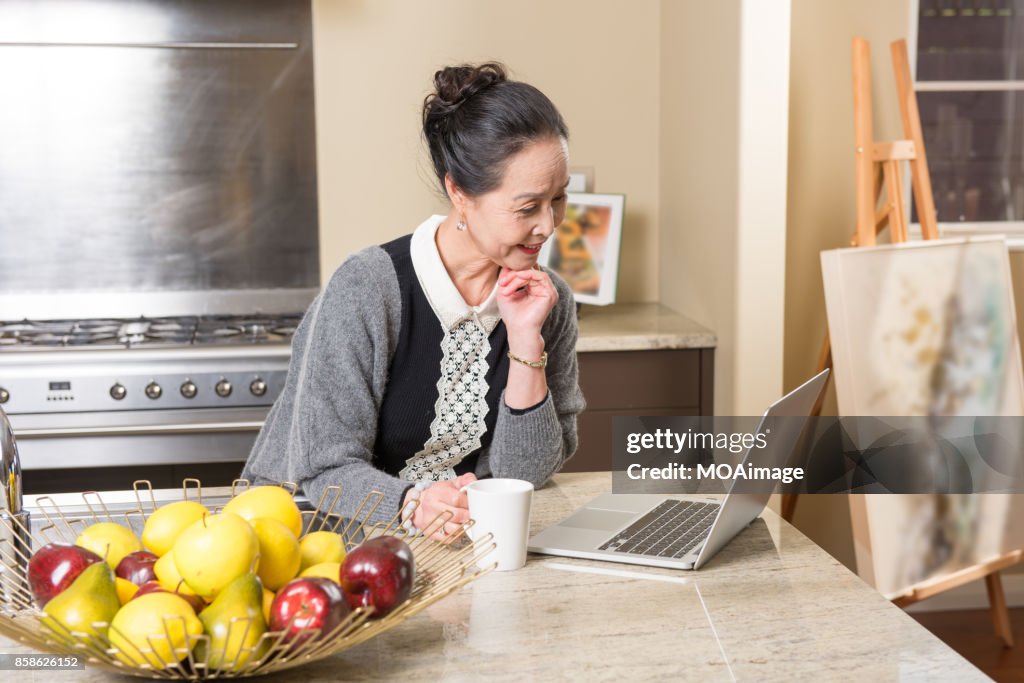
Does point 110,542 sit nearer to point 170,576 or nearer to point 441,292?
point 170,576

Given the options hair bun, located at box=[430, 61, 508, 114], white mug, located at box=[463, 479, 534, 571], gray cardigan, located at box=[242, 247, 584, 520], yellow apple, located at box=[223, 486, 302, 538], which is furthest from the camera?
hair bun, located at box=[430, 61, 508, 114]

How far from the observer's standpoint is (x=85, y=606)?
33.6 inches

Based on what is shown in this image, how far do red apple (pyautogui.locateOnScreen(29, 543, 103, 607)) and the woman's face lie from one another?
2.84ft

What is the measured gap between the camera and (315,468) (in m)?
1.53

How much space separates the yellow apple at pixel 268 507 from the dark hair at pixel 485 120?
720 millimetres

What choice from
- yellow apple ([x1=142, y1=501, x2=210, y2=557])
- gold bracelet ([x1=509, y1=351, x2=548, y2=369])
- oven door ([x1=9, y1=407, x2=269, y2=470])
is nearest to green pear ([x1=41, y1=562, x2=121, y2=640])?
yellow apple ([x1=142, y1=501, x2=210, y2=557])

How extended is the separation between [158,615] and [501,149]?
97cm

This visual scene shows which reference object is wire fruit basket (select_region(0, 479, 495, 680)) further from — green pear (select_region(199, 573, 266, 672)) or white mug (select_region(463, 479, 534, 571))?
white mug (select_region(463, 479, 534, 571))

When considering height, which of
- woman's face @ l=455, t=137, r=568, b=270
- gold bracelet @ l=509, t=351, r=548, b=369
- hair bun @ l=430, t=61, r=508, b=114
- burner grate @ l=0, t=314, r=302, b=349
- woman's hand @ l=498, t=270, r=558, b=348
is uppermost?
hair bun @ l=430, t=61, r=508, b=114

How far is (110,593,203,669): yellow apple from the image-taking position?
834 millimetres

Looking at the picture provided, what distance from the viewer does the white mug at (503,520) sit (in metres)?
1.20

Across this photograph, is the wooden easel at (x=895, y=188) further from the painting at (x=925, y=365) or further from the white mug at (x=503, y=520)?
the white mug at (x=503, y=520)

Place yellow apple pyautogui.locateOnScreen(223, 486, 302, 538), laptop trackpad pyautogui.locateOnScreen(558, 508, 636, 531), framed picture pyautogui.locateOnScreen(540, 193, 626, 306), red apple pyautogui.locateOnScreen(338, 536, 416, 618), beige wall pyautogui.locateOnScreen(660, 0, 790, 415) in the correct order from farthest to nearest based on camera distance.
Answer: framed picture pyautogui.locateOnScreen(540, 193, 626, 306), beige wall pyautogui.locateOnScreen(660, 0, 790, 415), laptop trackpad pyautogui.locateOnScreen(558, 508, 636, 531), yellow apple pyautogui.locateOnScreen(223, 486, 302, 538), red apple pyautogui.locateOnScreen(338, 536, 416, 618)

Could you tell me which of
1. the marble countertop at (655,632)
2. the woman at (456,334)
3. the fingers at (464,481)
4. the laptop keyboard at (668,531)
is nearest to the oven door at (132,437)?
the woman at (456,334)
